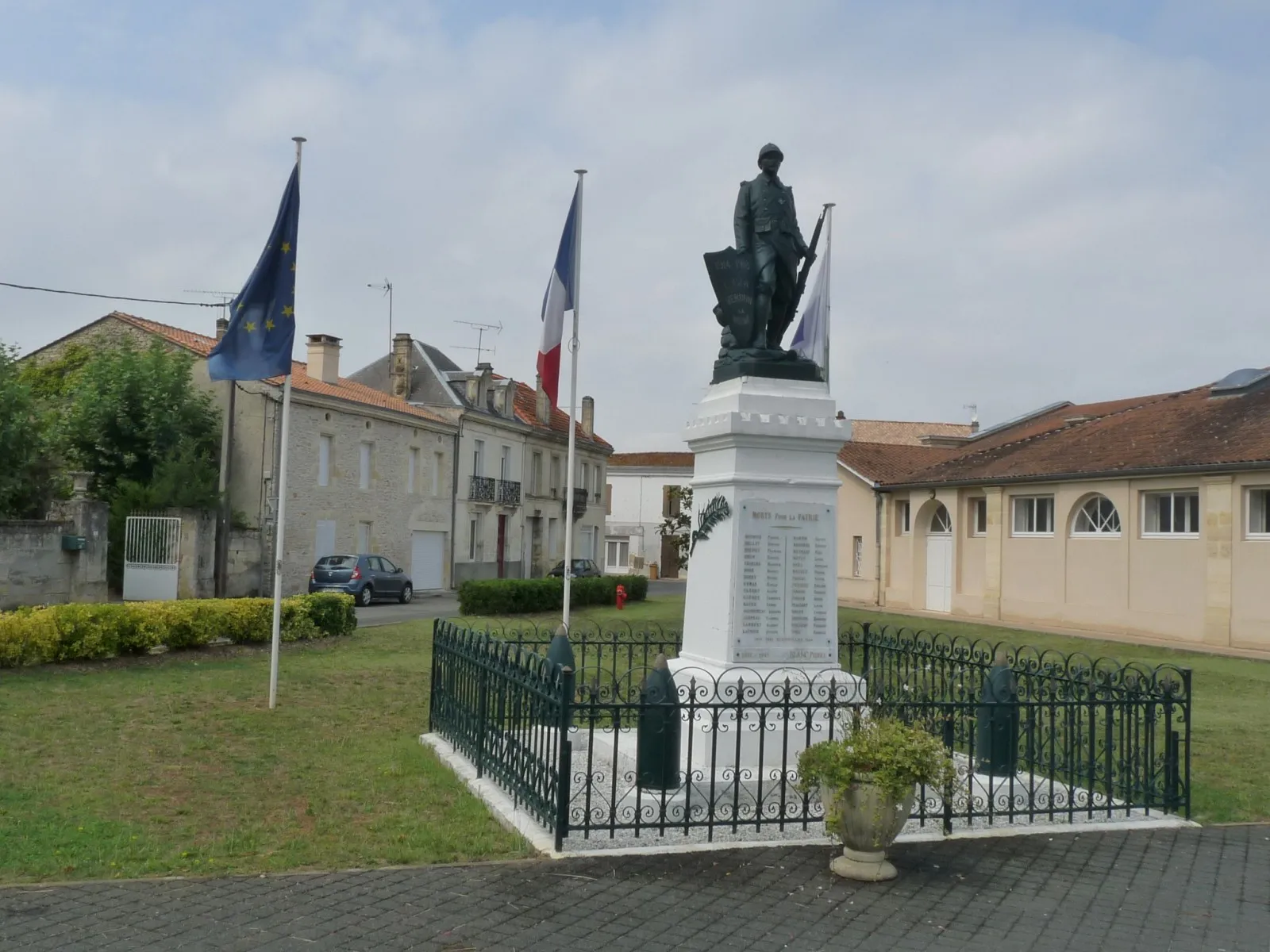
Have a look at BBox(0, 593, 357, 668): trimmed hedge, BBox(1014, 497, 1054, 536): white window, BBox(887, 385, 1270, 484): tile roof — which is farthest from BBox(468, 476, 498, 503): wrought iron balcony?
BBox(0, 593, 357, 668): trimmed hedge

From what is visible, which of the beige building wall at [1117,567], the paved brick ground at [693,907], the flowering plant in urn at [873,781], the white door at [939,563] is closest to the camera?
the paved brick ground at [693,907]

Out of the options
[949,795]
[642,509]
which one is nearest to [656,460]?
[642,509]

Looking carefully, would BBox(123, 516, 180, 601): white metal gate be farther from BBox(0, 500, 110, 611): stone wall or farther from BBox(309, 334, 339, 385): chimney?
BBox(309, 334, 339, 385): chimney

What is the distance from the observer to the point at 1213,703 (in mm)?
14023

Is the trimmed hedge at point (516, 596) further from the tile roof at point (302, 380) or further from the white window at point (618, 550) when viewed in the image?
the white window at point (618, 550)

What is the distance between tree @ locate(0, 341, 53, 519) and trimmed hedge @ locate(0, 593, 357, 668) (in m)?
9.38

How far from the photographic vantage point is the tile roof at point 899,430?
60062mm

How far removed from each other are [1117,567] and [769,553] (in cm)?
1916

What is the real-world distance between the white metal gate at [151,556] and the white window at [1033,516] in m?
20.1

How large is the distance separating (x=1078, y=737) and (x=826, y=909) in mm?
3058

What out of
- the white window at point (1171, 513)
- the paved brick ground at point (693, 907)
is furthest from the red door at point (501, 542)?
the paved brick ground at point (693, 907)

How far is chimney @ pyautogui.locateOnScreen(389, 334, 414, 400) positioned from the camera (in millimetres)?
40438

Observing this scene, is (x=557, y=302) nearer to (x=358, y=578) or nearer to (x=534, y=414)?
(x=358, y=578)

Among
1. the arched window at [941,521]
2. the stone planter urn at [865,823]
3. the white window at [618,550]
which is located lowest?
the stone planter urn at [865,823]
